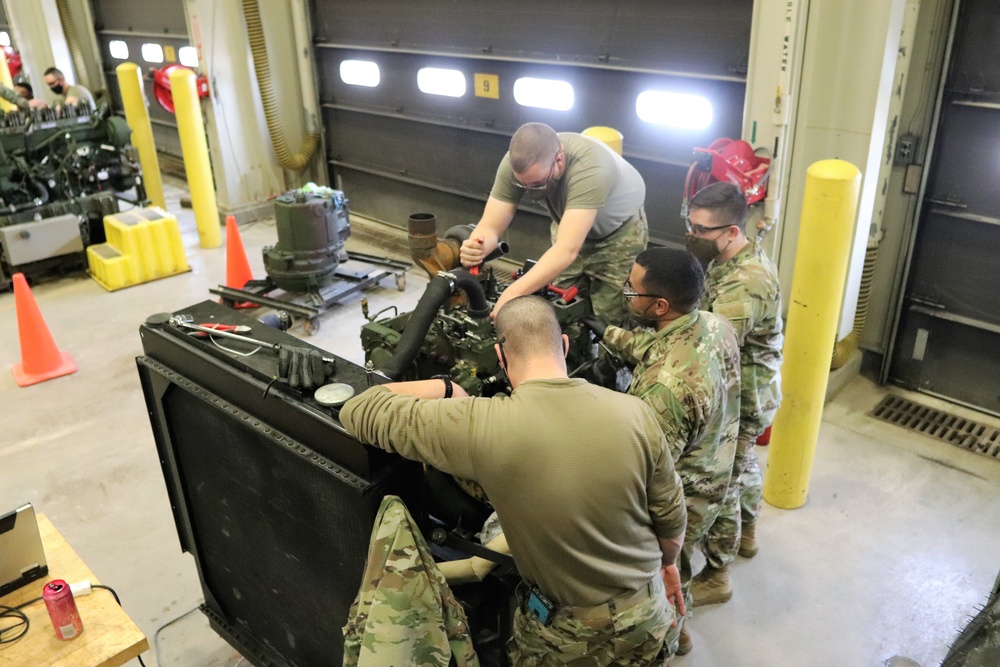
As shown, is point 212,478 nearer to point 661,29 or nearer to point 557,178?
point 557,178

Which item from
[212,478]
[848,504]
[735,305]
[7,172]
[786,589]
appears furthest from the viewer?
[7,172]

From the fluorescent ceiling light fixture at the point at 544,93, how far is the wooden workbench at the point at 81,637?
4.65 meters

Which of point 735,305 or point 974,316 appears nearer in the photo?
point 735,305

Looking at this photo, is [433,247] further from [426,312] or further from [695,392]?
[695,392]

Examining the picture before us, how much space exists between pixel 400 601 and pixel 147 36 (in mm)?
10137

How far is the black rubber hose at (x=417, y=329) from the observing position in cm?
301

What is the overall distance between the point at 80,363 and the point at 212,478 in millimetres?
3328

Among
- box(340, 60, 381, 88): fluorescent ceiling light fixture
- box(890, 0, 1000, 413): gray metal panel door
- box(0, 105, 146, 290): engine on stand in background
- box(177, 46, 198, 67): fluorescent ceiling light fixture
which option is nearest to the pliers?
box(890, 0, 1000, 413): gray metal panel door

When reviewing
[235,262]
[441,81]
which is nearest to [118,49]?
[235,262]

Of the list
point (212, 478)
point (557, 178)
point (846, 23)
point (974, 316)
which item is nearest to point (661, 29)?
point (846, 23)

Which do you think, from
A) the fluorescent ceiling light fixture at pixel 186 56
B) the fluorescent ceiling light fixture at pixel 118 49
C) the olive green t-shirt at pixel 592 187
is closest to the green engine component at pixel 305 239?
the olive green t-shirt at pixel 592 187

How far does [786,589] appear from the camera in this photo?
3291mm

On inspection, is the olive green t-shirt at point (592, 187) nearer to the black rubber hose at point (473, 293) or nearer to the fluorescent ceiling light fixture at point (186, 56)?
the black rubber hose at point (473, 293)

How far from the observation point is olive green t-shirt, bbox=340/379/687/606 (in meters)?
1.82
